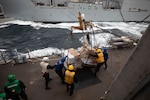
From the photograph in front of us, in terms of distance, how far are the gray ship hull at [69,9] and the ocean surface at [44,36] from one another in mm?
1076

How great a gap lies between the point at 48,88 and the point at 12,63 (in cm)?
310

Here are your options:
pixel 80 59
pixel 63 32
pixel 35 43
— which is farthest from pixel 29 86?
pixel 63 32

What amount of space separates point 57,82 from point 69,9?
15.2 metres

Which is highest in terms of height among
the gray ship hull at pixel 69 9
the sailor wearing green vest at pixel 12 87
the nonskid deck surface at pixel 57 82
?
the gray ship hull at pixel 69 9

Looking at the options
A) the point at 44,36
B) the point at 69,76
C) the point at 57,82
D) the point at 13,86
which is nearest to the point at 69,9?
the point at 44,36

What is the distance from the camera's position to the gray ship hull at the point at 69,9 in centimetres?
1783

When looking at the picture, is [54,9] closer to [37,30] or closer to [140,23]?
[37,30]

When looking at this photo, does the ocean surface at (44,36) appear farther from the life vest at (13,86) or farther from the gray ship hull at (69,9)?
the life vest at (13,86)

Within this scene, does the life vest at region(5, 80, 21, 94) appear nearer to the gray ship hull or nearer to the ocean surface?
the ocean surface

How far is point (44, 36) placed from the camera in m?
15.2

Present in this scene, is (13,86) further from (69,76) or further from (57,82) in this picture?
(57,82)

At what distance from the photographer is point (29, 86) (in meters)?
5.57

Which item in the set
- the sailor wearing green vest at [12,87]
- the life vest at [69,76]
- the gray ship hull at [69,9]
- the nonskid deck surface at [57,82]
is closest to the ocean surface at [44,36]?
the gray ship hull at [69,9]

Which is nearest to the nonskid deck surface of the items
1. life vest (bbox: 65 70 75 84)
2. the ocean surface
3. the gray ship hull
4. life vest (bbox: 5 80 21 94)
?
life vest (bbox: 65 70 75 84)
